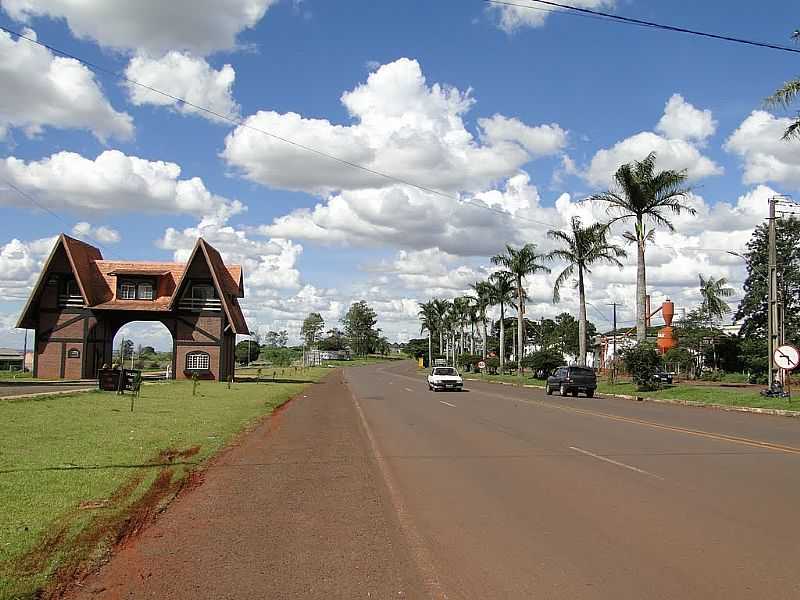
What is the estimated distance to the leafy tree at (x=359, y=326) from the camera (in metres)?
184

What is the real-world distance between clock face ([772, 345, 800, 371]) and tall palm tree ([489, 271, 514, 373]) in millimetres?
40940

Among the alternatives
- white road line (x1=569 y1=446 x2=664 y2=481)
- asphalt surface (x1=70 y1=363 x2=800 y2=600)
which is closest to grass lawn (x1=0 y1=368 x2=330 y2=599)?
asphalt surface (x1=70 y1=363 x2=800 y2=600)

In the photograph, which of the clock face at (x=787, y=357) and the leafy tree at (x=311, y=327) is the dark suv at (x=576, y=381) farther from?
the leafy tree at (x=311, y=327)

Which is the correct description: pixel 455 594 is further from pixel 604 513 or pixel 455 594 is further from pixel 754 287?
pixel 754 287

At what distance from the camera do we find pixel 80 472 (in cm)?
1052

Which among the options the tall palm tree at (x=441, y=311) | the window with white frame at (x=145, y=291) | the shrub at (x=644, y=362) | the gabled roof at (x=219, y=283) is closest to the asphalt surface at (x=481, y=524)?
the shrub at (x=644, y=362)

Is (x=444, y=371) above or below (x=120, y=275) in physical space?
below

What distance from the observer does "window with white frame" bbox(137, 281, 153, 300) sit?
51.5 m

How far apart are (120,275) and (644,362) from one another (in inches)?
1358

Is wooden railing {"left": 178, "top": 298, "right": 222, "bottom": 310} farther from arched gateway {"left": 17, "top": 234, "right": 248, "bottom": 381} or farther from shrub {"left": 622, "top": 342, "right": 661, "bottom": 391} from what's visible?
shrub {"left": 622, "top": 342, "right": 661, "bottom": 391}

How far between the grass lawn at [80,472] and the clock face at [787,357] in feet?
60.3

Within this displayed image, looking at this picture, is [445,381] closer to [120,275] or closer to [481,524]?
[120,275]

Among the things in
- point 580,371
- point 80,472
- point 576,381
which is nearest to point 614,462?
point 80,472

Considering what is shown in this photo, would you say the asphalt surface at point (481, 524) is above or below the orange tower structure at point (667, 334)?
below
